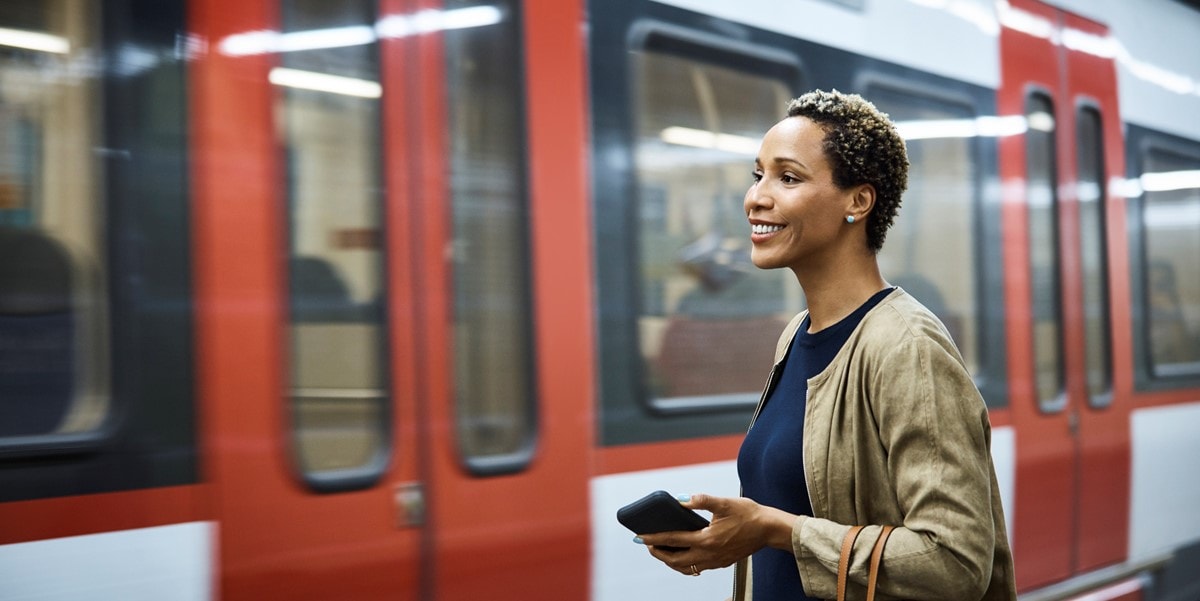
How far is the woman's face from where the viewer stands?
6.43 feet

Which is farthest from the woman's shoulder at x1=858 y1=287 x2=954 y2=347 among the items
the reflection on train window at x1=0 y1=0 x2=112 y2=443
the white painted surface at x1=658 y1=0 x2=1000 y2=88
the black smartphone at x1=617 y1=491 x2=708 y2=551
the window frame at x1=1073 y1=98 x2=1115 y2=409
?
the window frame at x1=1073 y1=98 x2=1115 y2=409

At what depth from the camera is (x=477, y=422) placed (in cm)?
303

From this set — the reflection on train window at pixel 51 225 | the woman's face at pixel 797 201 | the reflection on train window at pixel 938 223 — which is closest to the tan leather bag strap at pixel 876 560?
the woman's face at pixel 797 201

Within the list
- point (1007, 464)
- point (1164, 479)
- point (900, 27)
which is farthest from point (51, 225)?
point (1164, 479)

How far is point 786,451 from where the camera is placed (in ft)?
6.26

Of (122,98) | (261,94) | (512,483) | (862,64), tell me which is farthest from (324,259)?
(862,64)

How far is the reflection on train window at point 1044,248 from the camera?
5379 mm

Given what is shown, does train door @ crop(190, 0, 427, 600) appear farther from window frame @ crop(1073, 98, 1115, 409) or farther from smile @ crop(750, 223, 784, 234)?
window frame @ crop(1073, 98, 1115, 409)

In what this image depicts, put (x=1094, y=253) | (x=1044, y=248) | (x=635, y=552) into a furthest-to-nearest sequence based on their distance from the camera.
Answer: (x=1094, y=253) → (x=1044, y=248) → (x=635, y=552)

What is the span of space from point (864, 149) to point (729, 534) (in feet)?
2.09

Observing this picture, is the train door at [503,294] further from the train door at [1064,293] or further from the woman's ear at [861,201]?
the train door at [1064,293]

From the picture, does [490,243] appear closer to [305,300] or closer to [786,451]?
[305,300]

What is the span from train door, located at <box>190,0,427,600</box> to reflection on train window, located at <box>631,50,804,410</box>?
881 mm

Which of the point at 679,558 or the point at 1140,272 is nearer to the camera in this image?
the point at 679,558
